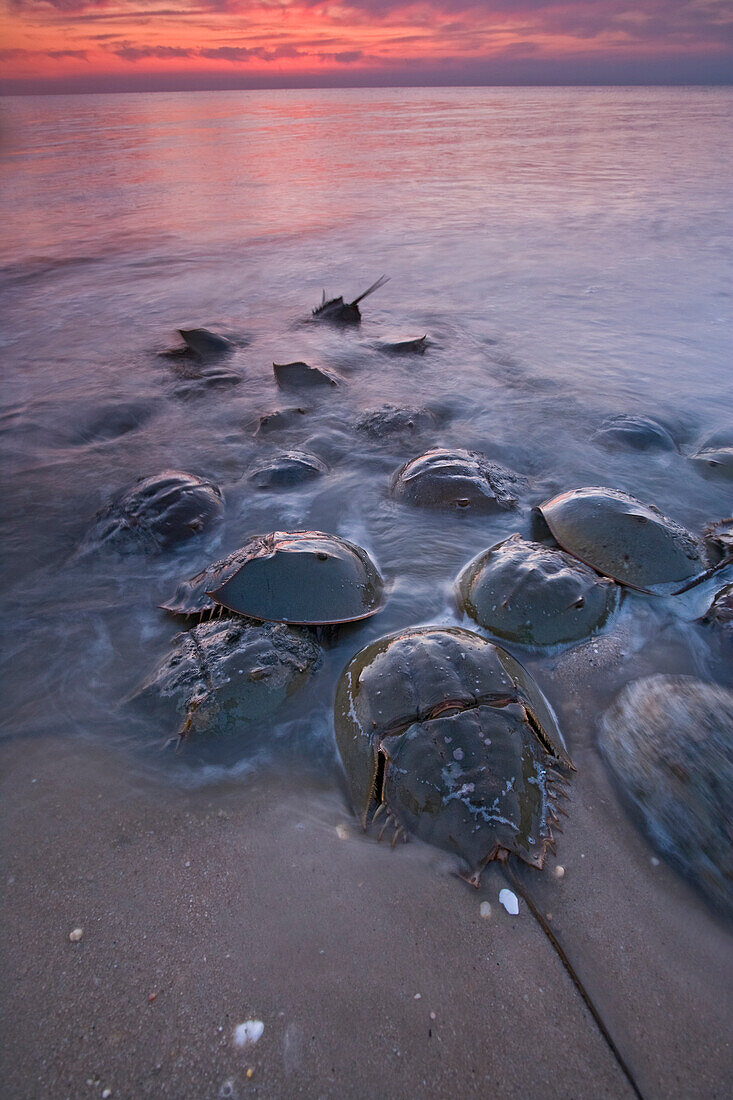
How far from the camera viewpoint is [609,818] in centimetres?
194

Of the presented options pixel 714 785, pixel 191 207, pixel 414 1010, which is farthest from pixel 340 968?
pixel 191 207

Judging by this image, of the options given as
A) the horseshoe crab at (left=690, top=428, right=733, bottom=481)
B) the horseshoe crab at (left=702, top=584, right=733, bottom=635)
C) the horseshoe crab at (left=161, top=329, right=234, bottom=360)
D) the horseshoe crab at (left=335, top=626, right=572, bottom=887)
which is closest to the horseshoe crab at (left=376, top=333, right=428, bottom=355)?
the horseshoe crab at (left=161, top=329, right=234, bottom=360)

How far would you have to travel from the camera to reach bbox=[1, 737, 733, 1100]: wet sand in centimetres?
140

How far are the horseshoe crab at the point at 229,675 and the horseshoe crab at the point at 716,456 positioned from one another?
3068 mm

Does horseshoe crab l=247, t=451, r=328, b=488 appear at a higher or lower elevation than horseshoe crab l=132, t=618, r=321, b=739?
lower

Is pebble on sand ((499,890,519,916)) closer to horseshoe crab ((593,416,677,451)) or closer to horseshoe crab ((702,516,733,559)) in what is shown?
horseshoe crab ((702,516,733,559))

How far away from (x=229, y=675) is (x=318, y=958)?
99cm

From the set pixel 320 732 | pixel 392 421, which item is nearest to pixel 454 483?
pixel 392 421

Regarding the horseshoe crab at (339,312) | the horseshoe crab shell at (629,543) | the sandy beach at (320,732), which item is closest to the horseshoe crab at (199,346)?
the sandy beach at (320,732)

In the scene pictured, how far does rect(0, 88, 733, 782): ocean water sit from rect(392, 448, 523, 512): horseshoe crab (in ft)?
0.34

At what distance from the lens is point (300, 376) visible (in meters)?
5.52

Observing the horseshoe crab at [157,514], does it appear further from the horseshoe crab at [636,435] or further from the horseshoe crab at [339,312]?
the horseshoe crab at [339,312]

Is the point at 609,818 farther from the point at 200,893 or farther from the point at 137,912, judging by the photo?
the point at 137,912

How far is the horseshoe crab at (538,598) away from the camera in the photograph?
2.49m
